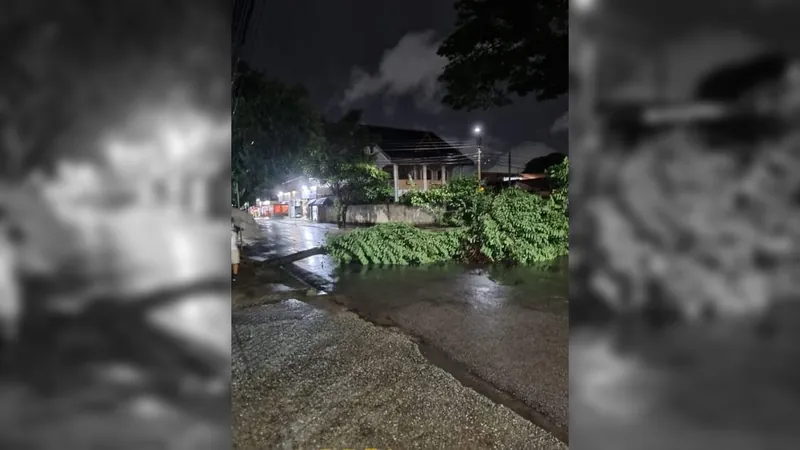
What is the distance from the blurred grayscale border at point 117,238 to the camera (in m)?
1.83

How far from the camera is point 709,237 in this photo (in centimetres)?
190

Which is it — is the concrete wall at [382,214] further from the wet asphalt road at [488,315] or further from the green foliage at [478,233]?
the wet asphalt road at [488,315]

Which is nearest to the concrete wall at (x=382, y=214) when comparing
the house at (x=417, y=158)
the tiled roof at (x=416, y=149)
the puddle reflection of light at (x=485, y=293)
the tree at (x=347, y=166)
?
the tree at (x=347, y=166)

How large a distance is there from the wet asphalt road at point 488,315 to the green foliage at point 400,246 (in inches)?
16.8

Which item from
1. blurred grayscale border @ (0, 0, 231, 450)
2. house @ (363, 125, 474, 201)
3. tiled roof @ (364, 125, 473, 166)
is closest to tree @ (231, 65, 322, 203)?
blurred grayscale border @ (0, 0, 231, 450)

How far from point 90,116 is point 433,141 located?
2702 cm

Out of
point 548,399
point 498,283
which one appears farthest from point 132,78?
point 498,283

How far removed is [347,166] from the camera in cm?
1688

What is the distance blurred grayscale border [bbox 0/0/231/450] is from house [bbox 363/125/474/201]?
22.8 meters

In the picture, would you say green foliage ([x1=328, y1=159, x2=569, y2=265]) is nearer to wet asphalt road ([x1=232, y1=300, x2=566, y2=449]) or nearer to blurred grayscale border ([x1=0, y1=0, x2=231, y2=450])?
wet asphalt road ([x1=232, y1=300, x2=566, y2=449])

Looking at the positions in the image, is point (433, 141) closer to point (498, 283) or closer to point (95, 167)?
point (498, 283)

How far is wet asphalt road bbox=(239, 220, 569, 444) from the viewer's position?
3.59 meters

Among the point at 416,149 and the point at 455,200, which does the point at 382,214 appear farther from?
the point at 455,200

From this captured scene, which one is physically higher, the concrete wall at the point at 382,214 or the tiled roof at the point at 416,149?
the tiled roof at the point at 416,149
